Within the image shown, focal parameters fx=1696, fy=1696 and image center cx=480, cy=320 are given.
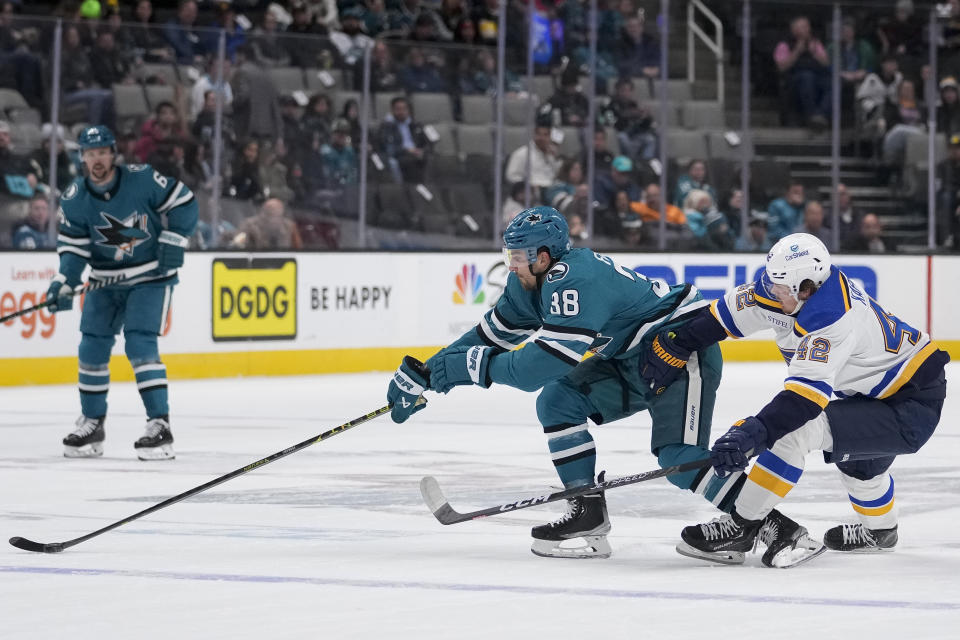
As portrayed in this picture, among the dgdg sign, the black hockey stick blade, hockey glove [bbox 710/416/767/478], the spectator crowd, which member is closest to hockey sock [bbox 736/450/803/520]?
hockey glove [bbox 710/416/767/478]

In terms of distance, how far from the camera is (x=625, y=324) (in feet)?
15.3

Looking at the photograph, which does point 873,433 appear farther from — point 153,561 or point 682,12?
point 682,12

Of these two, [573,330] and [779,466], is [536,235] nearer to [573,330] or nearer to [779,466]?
[573,330]

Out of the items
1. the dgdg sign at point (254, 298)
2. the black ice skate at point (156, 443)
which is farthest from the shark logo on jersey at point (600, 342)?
the dgdg sign at point (254, 298)

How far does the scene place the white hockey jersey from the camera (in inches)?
171

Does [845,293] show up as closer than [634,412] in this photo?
Yes

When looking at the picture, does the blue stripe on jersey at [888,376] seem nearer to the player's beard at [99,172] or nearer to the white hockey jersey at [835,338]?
the white hockey jersey at [835,338]

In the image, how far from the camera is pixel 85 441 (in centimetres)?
735

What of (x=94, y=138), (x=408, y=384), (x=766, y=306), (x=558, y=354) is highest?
(x=94, y=138)

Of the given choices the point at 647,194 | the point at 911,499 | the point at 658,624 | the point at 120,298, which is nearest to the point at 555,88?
the point at 647,194

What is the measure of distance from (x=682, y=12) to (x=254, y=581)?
394 inches

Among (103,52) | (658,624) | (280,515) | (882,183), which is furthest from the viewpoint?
(882,183)

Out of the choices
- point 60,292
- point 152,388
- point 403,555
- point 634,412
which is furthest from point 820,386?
point 60,292

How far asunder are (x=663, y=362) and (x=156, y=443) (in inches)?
129
